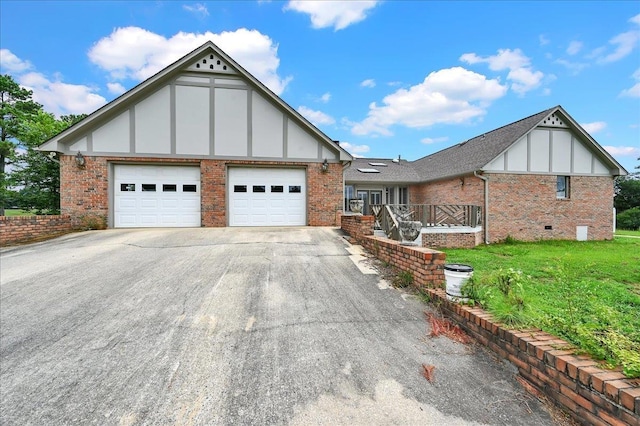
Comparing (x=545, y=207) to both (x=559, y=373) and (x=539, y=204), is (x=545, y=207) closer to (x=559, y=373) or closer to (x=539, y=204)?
(x=539, y=204)

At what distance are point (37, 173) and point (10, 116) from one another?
220 inches

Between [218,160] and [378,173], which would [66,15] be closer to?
[218,160]

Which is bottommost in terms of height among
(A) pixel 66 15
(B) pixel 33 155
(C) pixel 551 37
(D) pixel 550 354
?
(D) pixel 550 354

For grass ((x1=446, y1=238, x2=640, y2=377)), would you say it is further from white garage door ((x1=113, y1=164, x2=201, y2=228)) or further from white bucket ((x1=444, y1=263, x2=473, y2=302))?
white garage door ((x1=113, y1=164, x2=201, y2=228))

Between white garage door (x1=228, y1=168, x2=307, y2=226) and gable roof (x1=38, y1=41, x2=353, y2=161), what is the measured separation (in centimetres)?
217

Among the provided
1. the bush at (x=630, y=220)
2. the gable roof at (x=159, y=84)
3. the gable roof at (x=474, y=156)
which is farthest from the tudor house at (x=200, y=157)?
the bush at (x=630, y=220)

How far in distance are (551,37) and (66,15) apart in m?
17.6

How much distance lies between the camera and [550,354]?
2412 millimetres

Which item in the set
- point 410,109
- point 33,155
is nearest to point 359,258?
point 33,155

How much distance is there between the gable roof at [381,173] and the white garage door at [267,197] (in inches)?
290

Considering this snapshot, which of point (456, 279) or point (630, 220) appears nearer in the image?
point (456, 279)

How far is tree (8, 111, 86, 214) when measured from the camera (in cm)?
1781

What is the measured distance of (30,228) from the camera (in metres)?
8.65

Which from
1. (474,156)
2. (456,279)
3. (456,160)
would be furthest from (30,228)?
(456,160)
